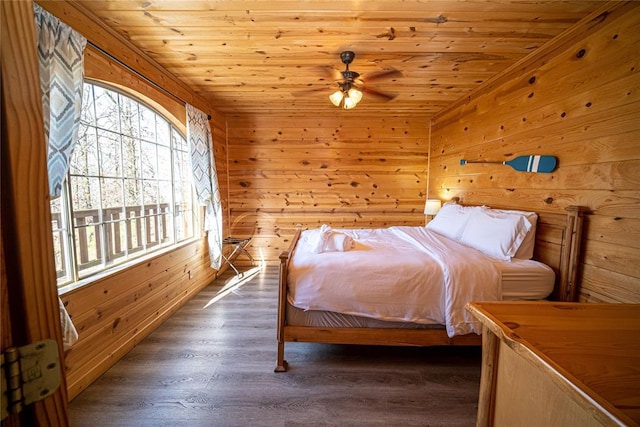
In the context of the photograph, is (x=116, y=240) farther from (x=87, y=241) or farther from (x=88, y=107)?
(x=88, y=107)

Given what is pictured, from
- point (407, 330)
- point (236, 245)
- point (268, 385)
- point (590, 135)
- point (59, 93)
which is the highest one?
point (59, 93)

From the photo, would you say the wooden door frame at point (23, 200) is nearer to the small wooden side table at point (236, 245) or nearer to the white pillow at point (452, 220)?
the white pillow at point (452, 220)

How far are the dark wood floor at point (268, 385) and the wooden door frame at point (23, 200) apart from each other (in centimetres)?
139

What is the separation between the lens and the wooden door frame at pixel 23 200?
0.35m

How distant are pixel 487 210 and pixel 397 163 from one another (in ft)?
5.95

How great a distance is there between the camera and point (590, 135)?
167 centimetres

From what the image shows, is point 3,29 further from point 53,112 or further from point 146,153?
point 146,153

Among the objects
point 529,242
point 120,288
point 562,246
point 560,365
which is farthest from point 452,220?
point 120,288

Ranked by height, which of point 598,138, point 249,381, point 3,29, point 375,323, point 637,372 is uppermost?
point 598,138

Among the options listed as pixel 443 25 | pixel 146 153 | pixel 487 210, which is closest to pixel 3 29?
pixel 443 25

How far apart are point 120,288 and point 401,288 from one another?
80.5 inches

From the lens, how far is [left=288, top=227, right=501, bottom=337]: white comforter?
5.56 feet

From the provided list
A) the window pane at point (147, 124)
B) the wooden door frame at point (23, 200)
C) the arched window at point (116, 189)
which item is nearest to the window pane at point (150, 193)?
the arched window at point (116, 189)

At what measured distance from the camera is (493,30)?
5.90ft
